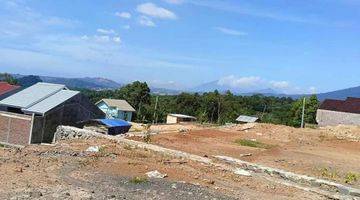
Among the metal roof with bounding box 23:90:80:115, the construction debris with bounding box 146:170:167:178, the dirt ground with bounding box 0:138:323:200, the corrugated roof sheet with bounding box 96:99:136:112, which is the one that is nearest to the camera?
the dirt ground with bounding box 0:138:323:200

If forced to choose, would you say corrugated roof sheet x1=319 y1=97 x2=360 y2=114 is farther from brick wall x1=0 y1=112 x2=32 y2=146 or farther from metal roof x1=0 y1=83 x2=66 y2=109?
brick wall x1=0 y1=112 x2=32 y2=146

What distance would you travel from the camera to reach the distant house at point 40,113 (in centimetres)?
2298

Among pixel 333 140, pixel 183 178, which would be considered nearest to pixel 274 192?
pixel 183 178

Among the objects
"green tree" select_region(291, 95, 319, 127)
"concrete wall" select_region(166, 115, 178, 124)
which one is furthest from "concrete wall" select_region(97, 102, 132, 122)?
"green tree" select_region(291, 95, 319, 127)

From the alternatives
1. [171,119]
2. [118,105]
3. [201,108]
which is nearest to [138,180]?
[118,105]

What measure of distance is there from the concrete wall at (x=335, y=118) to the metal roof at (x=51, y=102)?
95.2ft

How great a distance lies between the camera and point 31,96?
26172mm

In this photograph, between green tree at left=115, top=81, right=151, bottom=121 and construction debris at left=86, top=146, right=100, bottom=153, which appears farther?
green tree at left=115, top=81, right=151, bottom=121

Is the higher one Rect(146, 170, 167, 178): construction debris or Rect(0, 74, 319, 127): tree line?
Rect(0, 74, 319, 127): tree line

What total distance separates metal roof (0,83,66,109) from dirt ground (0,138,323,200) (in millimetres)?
10116

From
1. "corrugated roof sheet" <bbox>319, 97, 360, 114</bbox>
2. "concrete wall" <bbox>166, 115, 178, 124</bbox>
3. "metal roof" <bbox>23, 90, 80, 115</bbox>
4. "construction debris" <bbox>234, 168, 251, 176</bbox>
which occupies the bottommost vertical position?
"concrete wall" <bbox>166, 115, 178, 124</bbox>

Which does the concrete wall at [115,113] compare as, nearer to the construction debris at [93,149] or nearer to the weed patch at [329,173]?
the construction debris at [93,149]

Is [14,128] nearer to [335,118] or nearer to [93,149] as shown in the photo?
[93,149]

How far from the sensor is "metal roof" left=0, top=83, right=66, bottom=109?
82.8 ft
